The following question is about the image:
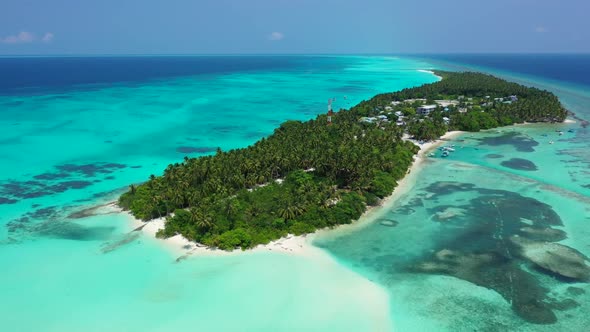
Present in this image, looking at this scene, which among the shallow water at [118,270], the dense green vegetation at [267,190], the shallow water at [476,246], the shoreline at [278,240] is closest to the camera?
the shallow water at [118,270]

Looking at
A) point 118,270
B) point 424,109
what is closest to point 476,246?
point 118,270

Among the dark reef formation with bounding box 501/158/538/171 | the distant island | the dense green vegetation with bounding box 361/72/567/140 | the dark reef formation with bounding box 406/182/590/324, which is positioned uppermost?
the distant island

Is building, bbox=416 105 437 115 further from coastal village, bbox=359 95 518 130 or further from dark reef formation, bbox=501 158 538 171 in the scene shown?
dark reef formation, bbox=501 158 538 171

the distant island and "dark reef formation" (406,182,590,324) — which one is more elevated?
the distant island

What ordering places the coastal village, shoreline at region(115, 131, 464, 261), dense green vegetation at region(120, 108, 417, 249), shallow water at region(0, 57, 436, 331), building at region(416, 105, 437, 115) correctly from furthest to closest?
1. building at region(416, 105, 437, 115)
2. the coastal village
3. dense green vegetation at region(120, 108, 417, 249)
4. shoreline at region(115, 131, 464, 261)
5. shallow water at region(0, 57, 436, 331)

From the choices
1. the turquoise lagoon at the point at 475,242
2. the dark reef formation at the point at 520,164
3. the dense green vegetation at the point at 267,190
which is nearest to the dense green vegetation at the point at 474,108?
the dark reef formation at the point at 520,164

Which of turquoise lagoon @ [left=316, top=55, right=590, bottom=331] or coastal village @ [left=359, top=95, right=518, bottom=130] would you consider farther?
coastal village @ [left=359, top=95, right=518, bottom=130]

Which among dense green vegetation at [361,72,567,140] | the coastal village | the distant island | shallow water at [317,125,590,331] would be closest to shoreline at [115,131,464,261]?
the distant island

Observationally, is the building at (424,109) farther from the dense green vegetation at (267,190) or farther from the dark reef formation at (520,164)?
the dense green vegetation at (267,190)

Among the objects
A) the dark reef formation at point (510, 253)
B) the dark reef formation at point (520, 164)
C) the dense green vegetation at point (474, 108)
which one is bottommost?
the dark reef formation at point (520, 164)

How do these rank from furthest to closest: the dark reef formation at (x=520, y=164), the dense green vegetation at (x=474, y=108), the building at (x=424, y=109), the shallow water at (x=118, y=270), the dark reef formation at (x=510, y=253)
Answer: the building at (x=424, y=109)
the dense green vegetation at (x=474, y=108)
the dark reef formation at (x=520, y=164)
the dark reef formation at (x=510, y=253)
the shallow water at (x=118, y=270)
